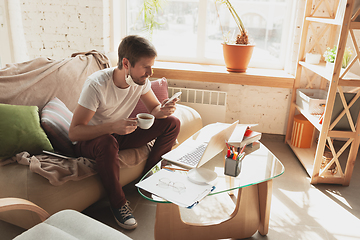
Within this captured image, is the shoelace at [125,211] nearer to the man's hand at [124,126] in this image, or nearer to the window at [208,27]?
the man's hand at [124,126]

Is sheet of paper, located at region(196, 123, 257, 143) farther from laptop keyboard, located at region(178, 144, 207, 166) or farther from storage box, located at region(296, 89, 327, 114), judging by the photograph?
storage box, located at region(296, 89, 327, 114)

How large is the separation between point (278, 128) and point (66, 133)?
7.25 feet

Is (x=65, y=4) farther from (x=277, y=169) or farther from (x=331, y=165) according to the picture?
(x=331, y=165)

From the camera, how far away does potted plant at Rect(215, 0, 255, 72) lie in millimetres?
2873

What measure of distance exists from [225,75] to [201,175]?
173 centimetres

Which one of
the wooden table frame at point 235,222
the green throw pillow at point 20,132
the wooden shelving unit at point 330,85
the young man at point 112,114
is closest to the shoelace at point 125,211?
the young man at point 112,114

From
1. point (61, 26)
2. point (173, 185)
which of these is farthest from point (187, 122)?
point (61, 26)

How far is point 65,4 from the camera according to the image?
2959 millimetres

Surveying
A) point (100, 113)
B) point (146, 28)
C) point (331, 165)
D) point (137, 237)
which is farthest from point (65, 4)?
point (331, 165)

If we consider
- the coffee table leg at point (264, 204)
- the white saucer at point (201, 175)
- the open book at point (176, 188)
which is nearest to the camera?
the open book at point (176, 188)

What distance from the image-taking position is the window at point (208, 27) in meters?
3.14

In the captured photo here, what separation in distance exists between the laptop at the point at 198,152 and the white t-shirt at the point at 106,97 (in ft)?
1.68

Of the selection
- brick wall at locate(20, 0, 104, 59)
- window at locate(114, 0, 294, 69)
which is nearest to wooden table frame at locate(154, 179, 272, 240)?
window at locate(114, 0, 294, 69)

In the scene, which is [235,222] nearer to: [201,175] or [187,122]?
[201,175]
